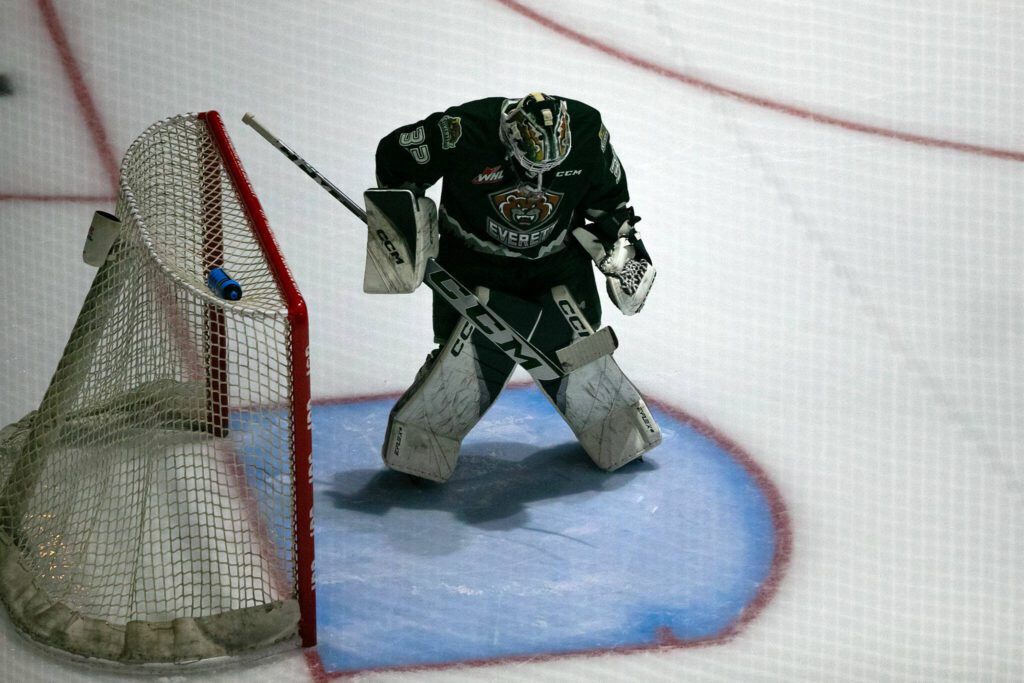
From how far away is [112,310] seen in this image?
3629mm

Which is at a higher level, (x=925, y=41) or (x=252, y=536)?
(x=925, y=41)

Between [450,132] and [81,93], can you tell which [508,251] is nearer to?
[450,132]

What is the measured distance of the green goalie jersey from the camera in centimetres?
393

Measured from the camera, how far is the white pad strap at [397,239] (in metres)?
3.91

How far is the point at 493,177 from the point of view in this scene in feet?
12.9

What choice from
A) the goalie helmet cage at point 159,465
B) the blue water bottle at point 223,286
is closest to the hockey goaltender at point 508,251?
the goalie helmet cage at point 159,465

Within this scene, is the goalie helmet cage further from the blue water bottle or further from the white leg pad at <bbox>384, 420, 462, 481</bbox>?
the white leg pad at <bbox>384, 420, 462, 481</bbox>

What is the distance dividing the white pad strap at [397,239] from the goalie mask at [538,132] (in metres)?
0.28

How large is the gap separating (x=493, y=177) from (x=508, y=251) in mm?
202

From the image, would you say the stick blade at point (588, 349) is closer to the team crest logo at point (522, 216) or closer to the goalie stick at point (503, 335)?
the goalie stick at point (503, 335)

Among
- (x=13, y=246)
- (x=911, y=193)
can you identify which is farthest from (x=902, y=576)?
(x=13, y=246)

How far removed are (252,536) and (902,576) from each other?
5.03ft

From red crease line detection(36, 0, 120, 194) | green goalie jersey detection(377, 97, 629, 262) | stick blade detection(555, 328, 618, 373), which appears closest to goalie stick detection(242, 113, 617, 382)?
stick blade detection(555, 328, 618, 373)

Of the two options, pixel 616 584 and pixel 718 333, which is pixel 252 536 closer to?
pixel 616 584
